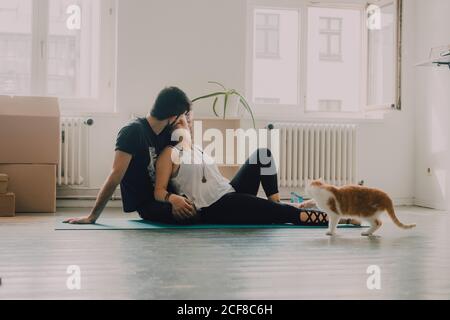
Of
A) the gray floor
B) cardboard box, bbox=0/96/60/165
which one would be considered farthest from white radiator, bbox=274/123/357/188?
cardboard box, bbox=0/96/60/165

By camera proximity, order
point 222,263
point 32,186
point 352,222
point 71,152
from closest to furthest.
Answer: point 222,263, point 352,222, point 32,186, point 71,152

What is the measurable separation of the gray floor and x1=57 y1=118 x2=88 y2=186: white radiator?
53.5 inches

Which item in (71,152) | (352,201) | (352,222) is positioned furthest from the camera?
(71,152)

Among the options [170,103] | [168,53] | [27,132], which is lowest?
[27,132]

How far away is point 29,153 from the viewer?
4062mm

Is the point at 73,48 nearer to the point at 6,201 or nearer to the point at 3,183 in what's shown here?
the point at 3,183

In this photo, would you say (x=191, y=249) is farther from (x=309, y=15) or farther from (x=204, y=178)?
(x=309, y=15)

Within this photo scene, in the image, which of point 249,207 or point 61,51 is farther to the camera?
point 61,51

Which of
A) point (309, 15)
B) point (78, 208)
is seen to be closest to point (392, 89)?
point (309, 15)

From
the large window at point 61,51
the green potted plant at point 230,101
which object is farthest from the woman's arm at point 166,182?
the large window at point 61,51

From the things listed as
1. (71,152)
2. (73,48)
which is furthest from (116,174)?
(73,48)

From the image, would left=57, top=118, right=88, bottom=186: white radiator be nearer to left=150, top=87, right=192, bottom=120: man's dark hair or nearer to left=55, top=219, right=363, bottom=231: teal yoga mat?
left=55, top=219, right=363, bottom=231: teal yoga mat

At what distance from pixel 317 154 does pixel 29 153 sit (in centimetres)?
243
